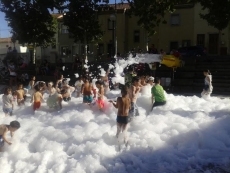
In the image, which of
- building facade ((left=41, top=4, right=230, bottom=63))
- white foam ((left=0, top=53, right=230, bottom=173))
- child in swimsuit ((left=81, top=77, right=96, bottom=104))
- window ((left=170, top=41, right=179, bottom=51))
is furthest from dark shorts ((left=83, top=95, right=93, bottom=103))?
window ((left=170, top=41, right=179, bottom=51))

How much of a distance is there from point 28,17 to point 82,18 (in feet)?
13.9

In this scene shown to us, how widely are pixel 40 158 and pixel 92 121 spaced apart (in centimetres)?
253

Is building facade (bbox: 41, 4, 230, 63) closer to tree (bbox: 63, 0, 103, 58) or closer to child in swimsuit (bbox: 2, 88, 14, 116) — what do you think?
tree (bbox: 63, 0, 103, 58)

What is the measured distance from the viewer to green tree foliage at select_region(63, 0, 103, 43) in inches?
1121

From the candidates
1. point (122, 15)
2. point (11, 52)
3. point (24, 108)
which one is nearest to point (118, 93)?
point (24, 108)

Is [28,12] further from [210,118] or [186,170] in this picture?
[186,170]

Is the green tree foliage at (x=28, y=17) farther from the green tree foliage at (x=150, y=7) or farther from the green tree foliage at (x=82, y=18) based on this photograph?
the green tree foliage at (x=150, y=7)

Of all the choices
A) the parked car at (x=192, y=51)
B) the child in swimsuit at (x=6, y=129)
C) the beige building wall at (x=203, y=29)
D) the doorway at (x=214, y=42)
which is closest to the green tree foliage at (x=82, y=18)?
the parked car at (x=192, y=51)

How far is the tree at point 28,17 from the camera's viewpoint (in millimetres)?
28000

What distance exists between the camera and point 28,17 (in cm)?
2816

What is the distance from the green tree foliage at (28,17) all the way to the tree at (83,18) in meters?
1.30

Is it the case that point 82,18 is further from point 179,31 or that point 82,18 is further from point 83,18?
point 179,31

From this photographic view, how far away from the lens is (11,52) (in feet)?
111

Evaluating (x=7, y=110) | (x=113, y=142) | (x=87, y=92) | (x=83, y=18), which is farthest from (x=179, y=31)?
(x=113, y=142)
